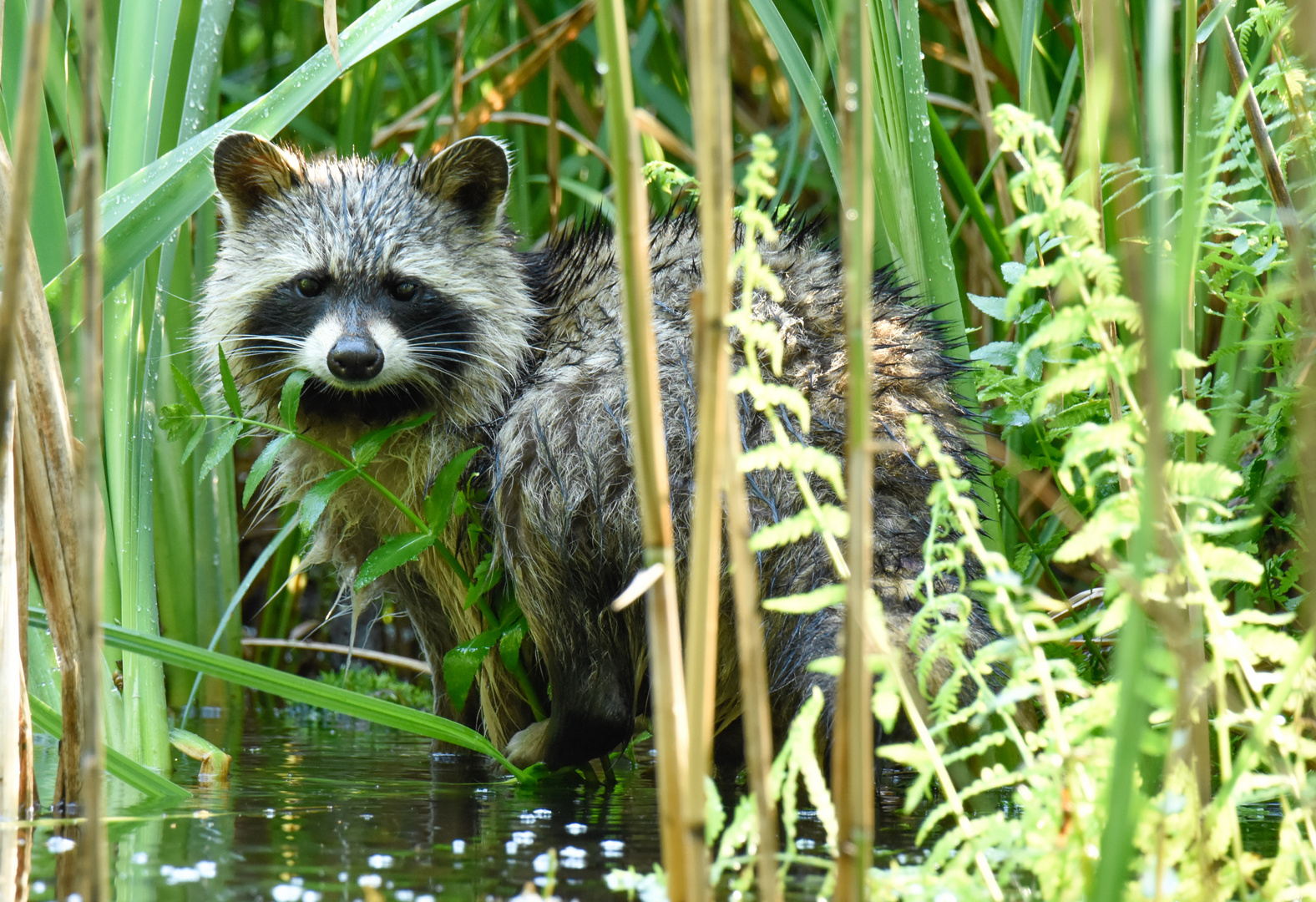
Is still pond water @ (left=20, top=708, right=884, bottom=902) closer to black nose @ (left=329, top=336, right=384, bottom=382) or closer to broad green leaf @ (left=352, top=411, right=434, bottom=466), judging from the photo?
broad green leaf @ (left=352, top=411, right=434, bottom=466)

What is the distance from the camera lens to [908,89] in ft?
9.27

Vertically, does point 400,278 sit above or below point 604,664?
above

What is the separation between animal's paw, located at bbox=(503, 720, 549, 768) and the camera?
10.8 feet

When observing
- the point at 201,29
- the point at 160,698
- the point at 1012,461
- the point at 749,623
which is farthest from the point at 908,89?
the point at 160,698

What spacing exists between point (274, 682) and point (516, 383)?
1242 mm

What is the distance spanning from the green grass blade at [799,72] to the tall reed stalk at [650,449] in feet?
4.43

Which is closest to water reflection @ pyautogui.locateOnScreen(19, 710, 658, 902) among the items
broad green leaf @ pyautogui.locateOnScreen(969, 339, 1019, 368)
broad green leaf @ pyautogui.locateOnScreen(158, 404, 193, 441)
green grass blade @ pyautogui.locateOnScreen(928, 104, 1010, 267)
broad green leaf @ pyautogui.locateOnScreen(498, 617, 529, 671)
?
broad green leaf @ pyautogui.locateOnScreen(498, 617, 529, 671)

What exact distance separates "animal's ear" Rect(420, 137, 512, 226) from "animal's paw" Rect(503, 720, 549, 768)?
135 centimetres

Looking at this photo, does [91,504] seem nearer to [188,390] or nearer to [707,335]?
[707,335]

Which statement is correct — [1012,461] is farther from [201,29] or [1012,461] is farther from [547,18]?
[547,18]

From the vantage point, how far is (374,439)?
305cm

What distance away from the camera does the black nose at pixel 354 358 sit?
3.12 metres

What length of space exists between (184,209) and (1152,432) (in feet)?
6.57

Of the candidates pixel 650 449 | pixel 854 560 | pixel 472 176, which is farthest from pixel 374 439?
pixel 854 560
